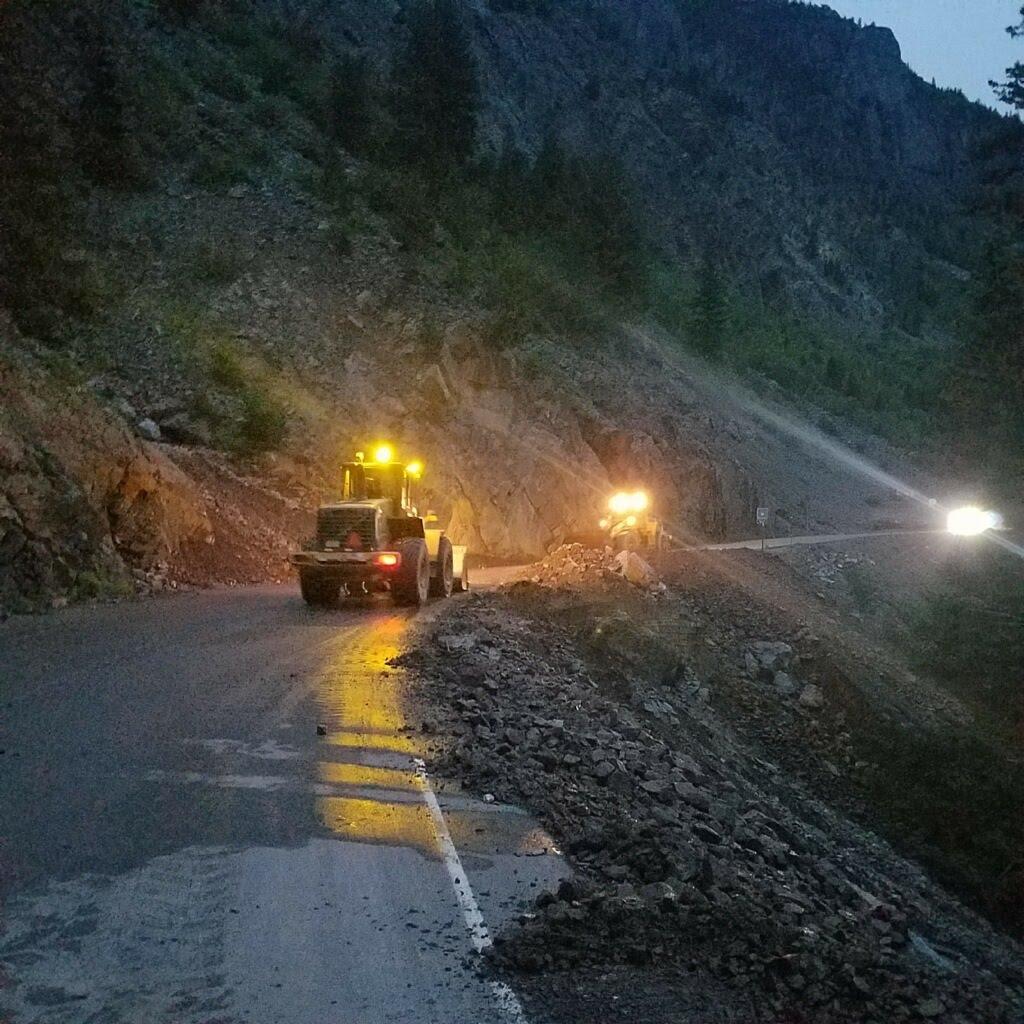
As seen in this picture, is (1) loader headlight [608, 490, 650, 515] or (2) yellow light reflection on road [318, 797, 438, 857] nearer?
(2) yellow light reflection on road [318, 797, 438, 857]

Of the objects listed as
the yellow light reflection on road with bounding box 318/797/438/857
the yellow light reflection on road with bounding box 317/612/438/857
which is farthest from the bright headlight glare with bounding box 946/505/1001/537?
the yellow light reflection on road with bounding box 318/797/438/857

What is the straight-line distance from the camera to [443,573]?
20.8 metres

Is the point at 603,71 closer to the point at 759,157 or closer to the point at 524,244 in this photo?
the point at 759,157

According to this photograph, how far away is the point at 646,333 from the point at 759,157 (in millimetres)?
60266

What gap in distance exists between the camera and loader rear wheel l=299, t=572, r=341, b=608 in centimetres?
1902

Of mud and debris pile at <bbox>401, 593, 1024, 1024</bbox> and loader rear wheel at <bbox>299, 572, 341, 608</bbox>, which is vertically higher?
loader rear wheel at <bbox>299, 572, 341, 608</bbox>

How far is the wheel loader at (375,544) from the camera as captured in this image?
734 inches

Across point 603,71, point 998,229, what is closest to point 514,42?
point 603,71

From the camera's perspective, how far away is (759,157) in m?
104

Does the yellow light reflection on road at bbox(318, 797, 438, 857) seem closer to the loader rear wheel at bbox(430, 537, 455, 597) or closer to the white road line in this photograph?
the white road line

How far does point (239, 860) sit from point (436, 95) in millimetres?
48138

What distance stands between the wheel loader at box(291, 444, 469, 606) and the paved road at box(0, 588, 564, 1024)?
22.8 feet

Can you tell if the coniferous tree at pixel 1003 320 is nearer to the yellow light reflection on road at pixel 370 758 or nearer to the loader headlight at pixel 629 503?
the loader headlight at pixel 629 503

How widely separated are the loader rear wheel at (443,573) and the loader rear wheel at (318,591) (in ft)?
7.27
